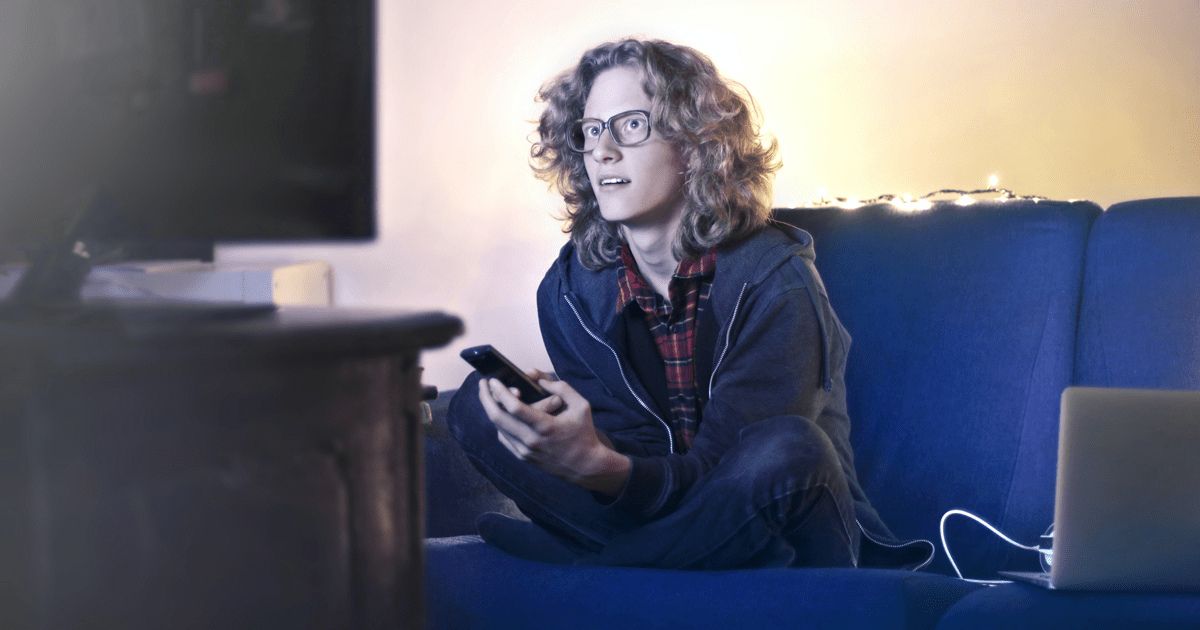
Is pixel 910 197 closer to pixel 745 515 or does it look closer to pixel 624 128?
pixel 624 128

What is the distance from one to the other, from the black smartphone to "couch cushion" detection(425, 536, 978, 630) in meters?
0.20

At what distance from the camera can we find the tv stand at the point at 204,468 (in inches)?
16.6

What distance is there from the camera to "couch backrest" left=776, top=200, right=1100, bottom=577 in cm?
136

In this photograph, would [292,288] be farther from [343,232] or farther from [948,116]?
[948,116]

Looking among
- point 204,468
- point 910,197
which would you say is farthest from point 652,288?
point 204,468

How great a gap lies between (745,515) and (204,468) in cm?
65

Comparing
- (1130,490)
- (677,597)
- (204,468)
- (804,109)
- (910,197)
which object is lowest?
(677,597)

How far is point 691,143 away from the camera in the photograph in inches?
50.7

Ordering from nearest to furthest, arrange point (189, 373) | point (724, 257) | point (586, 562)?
point (189, 373) → point (586, 562) → point (724, 257)

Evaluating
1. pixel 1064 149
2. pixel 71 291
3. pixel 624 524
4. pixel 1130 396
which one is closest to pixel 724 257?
pixel 624 524

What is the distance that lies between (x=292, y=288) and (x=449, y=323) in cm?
129

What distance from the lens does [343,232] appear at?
0.59 meters

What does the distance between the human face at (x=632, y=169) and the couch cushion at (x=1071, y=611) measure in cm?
71

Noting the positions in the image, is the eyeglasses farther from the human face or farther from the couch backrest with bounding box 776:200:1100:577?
the couch backrest with bounding box 776:200:1100:577
